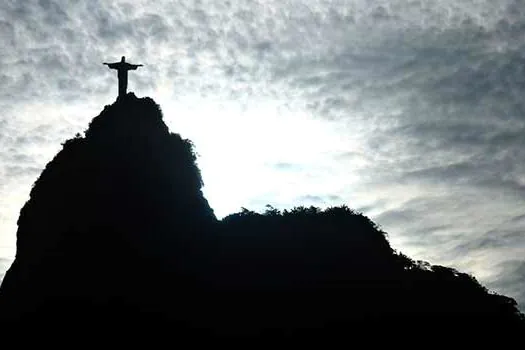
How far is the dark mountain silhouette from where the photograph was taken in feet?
106

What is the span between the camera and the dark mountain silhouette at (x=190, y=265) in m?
32.4

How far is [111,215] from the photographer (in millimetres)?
36312

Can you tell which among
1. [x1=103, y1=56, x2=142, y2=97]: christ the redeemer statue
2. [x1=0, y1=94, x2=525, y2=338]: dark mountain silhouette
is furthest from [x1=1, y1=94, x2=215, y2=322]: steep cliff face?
[x1=103, y1=56, x2=142, y2=97]: christ the redeemer statue

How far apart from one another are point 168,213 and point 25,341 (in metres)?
12.0

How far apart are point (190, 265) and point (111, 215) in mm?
6678

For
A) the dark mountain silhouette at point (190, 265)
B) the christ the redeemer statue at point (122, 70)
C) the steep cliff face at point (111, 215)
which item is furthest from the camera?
the christ the redeemer statue at point (122, 70)

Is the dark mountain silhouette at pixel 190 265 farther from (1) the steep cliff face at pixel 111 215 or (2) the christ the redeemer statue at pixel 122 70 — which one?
(2) the christ the redeemer statue at pixel 122 70

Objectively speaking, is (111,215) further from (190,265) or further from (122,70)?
(122,70)

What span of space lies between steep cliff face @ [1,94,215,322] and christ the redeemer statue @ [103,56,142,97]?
2.50 ft

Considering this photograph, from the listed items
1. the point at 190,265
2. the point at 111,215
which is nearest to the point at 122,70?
the point at 111,215

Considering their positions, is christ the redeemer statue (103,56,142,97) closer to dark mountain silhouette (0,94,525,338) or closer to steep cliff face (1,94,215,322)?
steep cliff face (1,94,215,322)

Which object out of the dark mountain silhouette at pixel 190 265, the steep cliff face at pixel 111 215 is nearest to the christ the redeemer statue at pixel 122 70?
the steep cliff face at pixel 111 215

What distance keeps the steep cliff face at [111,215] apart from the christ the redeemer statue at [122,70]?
0.76 meters

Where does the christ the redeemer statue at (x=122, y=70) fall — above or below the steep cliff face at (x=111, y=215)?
above
